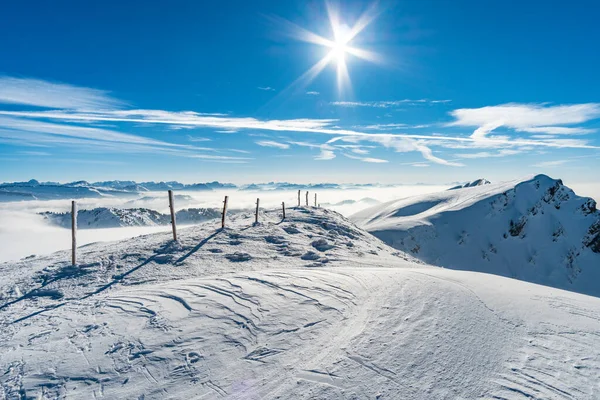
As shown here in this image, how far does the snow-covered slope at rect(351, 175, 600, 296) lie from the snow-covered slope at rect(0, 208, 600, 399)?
1620 inches

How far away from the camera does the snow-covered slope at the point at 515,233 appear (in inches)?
1967

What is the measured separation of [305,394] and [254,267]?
8143mm

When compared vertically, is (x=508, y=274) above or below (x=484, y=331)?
below

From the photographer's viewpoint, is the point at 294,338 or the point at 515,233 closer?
the point at 294,338

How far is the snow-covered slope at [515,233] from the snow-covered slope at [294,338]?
135 feet

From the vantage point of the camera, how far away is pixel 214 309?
22.7ft

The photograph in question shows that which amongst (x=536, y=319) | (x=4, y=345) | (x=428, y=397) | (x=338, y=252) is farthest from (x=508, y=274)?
(x=4, y=345)

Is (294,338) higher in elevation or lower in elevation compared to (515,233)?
higher

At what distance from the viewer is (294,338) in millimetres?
5898

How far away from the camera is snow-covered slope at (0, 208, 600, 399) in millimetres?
4625

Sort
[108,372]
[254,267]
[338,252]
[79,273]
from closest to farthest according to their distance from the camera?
1. [108,372]
2. [79,273]
3. [254,267]
4. [338,252]

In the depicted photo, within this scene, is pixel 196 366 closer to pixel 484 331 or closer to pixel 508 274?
pixel 484 331

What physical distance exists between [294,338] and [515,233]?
65.5 meters

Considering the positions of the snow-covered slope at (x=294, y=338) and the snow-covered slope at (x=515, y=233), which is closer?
the snow-covered slope at (x=294, y=338)
